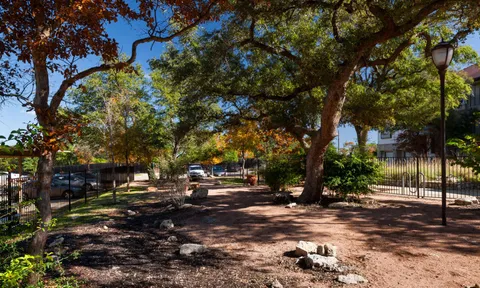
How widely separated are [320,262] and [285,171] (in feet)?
31.6

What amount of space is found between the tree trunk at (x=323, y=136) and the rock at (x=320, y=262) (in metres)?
6.17

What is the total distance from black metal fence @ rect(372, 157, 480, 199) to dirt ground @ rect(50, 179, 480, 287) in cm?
578

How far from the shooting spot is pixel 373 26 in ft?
34.7

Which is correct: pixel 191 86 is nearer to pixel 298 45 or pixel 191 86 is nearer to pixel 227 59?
pixel 227 59

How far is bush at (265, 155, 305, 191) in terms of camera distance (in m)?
13.8

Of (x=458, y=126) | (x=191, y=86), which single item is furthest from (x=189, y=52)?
(x=458, y=126)

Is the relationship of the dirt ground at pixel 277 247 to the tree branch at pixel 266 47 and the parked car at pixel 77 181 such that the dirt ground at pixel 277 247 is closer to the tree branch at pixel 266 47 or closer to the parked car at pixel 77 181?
the tree branch at pixel 266 47

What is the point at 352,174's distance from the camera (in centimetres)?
1170

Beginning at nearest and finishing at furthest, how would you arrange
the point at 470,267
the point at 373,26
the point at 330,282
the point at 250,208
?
the point at 330,282 < the point at 470,267 < the point at 373,26 < the point at 250,208

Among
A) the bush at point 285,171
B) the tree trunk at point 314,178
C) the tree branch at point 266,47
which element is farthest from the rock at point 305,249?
the bush at point 285,171

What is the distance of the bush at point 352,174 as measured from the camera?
11539mm

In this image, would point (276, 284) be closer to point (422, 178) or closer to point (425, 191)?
point (425, 191)

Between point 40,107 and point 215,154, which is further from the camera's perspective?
point 215,154

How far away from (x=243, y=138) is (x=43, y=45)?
21.9 metres
